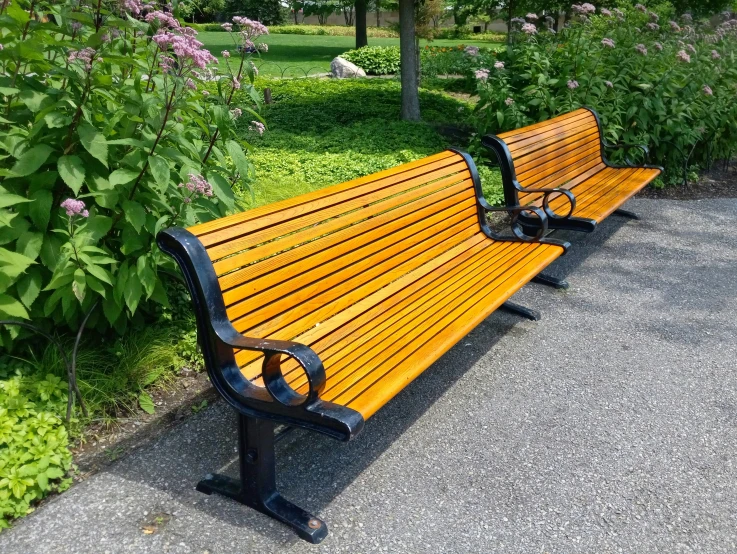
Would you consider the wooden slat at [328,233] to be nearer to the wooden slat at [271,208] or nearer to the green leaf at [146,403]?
the wooden slat at [271,208]

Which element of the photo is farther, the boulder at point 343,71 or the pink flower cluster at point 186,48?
the boulder at point 343,71

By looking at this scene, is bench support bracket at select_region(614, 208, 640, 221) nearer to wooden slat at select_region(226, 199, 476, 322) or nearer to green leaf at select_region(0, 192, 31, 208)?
wooden slat at select_region(226, 199, 476, 322)

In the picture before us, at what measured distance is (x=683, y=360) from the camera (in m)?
3.97

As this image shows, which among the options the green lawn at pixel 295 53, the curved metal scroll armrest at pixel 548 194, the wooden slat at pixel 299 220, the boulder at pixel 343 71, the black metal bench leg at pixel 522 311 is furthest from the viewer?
the green lawn at pixel 295 53

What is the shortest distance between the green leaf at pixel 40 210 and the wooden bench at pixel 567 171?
9.56 feet

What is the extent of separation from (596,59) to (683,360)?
432cm

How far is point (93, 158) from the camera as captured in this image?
3.05 meters

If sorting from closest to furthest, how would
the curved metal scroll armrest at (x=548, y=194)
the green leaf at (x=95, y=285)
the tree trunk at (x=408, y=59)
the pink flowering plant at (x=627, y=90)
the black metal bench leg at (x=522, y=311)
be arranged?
the green leaf at (x=95, y=285) → the black metal bench leg at (x=522, y=311) → the curved metal scroll armrest at (x=548, y=194) → the pink flowering plant at (x=627, y=90) → the tree trunk at (x=408, y=59)

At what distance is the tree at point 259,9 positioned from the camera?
4759cm

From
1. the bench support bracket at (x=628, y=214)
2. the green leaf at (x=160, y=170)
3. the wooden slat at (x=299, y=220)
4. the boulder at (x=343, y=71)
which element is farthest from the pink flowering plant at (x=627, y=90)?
the boulder at (x=343, y=71)

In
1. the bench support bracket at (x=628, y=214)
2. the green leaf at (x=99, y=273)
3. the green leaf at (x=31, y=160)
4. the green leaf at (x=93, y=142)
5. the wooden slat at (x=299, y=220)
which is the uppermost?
the green leaf at (x=93, y=142)

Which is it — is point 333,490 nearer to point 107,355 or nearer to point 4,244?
point 107,355

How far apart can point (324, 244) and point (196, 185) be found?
1.99 feet

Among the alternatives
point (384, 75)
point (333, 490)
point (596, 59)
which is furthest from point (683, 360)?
point (384, 75)
